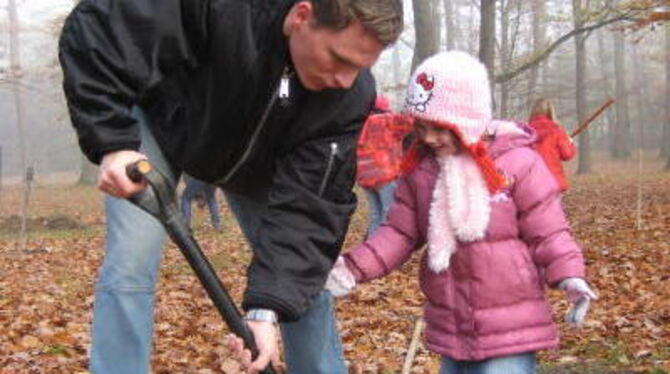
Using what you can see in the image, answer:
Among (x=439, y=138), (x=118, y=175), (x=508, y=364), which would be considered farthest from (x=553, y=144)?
(x=118, y=175)

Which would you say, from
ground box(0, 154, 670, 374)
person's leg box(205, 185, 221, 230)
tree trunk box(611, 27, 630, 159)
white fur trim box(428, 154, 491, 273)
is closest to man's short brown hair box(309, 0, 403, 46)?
white fur trim box(428, 154, 491, 273)

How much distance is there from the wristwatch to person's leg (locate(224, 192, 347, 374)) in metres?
0.55

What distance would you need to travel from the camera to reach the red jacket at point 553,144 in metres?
8.66

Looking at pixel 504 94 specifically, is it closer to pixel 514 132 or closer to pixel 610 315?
pixel 610 315

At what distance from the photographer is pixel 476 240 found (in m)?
3.13

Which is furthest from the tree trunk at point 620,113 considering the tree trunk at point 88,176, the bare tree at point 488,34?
the bare tree at point 488,34

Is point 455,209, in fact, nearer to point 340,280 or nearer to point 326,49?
point 340,280

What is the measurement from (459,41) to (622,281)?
39002 millimetres

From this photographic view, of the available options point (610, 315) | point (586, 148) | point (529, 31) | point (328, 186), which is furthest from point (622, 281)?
point (529, 31)

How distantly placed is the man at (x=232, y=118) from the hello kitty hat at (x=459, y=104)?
0.23 metres

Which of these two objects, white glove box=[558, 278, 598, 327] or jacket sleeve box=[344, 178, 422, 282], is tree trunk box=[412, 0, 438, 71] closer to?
jacket sleeve box=[344, 178, 422, 282]

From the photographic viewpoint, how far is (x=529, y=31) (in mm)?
40219

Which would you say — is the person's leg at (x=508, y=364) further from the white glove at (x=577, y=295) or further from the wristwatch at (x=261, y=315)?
the wristwatch at (x=261, y=315)

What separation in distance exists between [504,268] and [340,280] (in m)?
0.57
